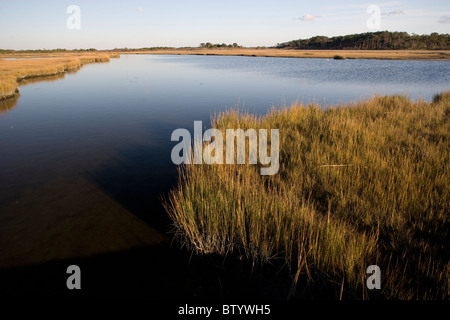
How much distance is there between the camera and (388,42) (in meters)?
82.9

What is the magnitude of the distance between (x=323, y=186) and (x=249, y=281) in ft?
8.09

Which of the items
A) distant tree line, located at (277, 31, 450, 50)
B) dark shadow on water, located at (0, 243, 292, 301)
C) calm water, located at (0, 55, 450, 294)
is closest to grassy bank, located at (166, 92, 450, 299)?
dark shadow on water, located at (0, 243, 292, 301)

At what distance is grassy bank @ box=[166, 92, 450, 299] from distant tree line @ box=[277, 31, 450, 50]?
8621cm

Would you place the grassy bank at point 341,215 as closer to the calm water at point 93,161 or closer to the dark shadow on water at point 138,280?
the dark shadow on water at point 138,280

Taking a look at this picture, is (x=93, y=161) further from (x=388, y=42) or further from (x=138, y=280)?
(x=388, y=42)

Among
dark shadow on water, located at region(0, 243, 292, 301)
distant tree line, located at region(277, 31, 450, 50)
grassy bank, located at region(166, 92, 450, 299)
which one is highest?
distant tree line, located at region(277, 31, 450, 50)

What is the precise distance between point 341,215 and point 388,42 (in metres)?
103

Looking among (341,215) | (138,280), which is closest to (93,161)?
(138,280)

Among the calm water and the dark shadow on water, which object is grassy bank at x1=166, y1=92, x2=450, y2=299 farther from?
the calm water

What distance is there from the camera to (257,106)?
15367 mm

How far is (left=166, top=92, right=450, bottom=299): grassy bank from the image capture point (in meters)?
3.15

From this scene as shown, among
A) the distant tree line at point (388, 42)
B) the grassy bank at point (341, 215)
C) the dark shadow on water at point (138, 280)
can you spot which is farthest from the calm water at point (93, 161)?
the distant tree line at point (388, 42)
